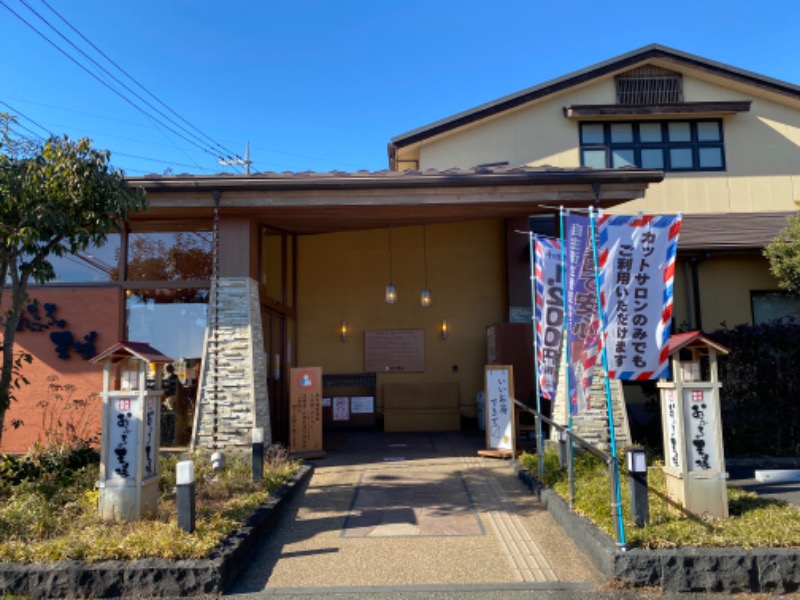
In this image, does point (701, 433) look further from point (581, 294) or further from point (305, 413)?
point (305, 413)

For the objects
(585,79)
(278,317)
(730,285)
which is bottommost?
(278,317)

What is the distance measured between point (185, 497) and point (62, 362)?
479 centimetres

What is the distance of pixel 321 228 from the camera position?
469 inches

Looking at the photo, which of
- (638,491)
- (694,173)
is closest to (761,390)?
(638,491)

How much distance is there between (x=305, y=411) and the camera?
374 inches

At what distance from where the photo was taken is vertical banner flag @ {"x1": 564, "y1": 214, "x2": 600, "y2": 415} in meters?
6.61

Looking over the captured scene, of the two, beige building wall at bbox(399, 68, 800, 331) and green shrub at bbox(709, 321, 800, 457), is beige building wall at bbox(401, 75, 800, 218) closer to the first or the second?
beige building wall at bbox(399, 68, 800, 331)

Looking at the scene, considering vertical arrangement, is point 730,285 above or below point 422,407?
above

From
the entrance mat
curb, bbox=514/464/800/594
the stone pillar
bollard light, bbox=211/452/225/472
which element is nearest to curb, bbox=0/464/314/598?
the entrance mat

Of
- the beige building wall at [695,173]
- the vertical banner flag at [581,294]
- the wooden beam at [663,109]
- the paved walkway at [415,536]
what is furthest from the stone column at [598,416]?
the wooden beam at [663,109]

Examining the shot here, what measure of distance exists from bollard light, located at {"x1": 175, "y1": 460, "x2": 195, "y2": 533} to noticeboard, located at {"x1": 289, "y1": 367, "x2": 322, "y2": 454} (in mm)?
4212

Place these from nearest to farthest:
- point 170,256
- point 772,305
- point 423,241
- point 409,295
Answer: point 170,256, point 772,305, point 409,295, point 423,241

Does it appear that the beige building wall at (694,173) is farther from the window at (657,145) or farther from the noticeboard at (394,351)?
the noticeboard at (394,351)

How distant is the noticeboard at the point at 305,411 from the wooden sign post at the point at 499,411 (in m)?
2.68
